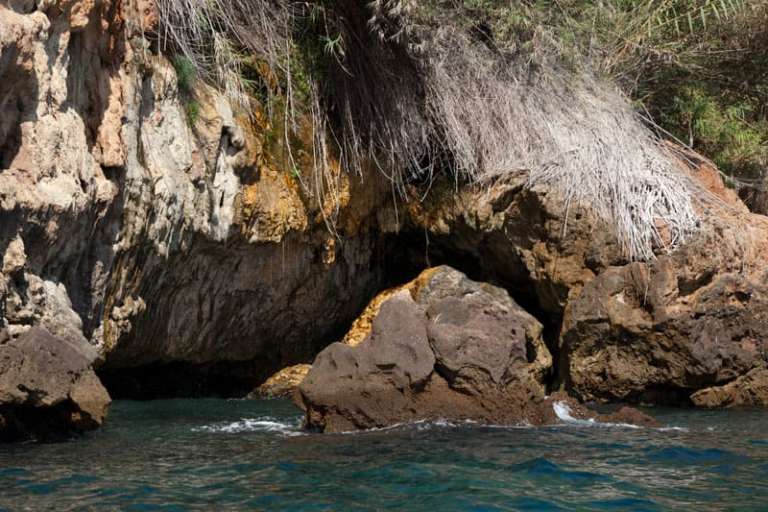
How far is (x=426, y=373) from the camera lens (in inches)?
252

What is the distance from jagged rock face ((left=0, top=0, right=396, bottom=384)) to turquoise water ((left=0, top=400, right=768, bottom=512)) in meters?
0.90

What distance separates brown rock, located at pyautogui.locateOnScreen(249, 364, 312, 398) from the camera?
8.63 m

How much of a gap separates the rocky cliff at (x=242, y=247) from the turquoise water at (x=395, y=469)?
26.3 inches

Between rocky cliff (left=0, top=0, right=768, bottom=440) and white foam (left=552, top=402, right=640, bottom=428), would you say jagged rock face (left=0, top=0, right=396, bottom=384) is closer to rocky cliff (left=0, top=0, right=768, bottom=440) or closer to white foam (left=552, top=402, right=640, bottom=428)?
rocky cliff (left=0, top=0, right=768, bottom=440)

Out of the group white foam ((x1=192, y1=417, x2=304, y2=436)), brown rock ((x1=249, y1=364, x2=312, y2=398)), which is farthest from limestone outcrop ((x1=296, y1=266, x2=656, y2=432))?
brown rock ((x1=249, y1=364, x2=312, y2=398))

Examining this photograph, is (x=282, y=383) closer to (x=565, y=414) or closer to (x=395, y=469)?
(x=565, y=414)

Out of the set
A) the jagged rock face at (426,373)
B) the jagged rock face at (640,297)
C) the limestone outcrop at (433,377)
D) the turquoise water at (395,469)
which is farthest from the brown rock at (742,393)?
the jagged rock face at (426,373)

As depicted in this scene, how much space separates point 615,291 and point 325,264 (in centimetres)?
226

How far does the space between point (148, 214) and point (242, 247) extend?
1.16m

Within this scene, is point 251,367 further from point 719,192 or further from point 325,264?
point 719,192

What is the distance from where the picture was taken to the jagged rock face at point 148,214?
5.51 meters

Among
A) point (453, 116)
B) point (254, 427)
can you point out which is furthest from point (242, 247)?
point (453, 116)

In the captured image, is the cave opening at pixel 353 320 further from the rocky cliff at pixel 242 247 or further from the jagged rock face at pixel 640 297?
the jagged rock face at pixel 640 297

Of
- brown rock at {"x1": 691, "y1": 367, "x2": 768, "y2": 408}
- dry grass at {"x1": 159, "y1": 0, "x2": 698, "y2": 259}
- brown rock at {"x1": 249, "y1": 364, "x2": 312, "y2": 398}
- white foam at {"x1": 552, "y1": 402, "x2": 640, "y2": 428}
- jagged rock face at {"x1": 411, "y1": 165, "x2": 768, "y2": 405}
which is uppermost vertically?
dry grass at {"x1": 159, "y1": 0, "x2": 698, "y2": 259}
